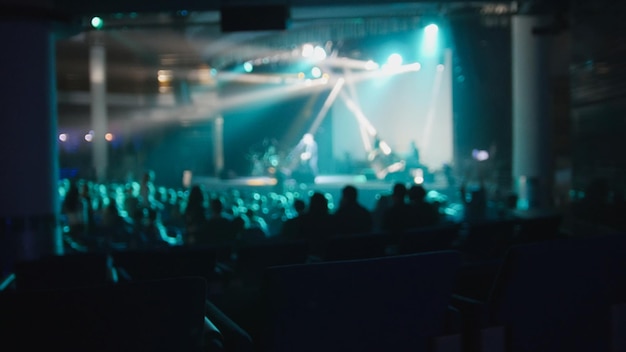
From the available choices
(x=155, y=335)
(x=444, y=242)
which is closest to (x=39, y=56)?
(x=444, y=242)

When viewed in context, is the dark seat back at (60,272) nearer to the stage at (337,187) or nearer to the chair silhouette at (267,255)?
the chair silhouette at (267,255)

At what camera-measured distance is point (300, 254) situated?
436cm

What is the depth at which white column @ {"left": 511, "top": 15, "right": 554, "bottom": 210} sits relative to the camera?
10586 mm

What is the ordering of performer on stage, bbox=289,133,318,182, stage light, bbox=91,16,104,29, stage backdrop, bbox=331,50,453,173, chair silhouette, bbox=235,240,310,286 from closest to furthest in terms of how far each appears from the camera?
chair silhouette, bbox=235,240,310,286, stage light, bbox=91,16,104,29, stage backdrop, bbox=331,50,453,173, performer on stage, bbox=289,133,318,182

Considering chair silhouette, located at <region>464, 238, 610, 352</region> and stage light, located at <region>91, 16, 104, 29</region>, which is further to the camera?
stage light, located at <region>91, 16, 104, 29</region>

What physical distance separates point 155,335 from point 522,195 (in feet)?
31.7

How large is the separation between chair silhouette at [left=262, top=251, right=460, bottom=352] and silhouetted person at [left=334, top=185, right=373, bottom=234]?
3516 millimetres

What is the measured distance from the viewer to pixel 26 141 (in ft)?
26.1

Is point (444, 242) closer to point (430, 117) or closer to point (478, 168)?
point (478, 168)

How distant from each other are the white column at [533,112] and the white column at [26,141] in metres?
7.50

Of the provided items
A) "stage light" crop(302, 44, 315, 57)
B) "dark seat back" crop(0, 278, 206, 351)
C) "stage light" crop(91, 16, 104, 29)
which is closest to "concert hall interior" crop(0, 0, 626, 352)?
"dark seat back" crop(0, 278, 206, 351)

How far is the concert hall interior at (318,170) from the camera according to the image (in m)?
2.30

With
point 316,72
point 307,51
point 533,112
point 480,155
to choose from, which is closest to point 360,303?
point 533,112

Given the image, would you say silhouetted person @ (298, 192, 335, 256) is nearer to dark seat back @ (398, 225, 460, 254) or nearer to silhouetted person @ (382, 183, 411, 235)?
silhouetted person @ (382, 183, 411, 235)
